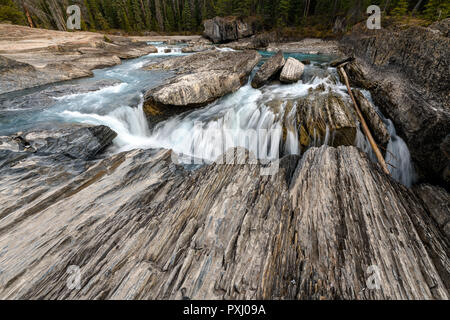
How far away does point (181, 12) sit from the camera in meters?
67.1

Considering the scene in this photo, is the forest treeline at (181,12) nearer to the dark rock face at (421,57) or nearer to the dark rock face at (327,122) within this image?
the dark rock face at (421,57)

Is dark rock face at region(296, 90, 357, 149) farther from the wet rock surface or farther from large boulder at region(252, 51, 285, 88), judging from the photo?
the wet rock surface

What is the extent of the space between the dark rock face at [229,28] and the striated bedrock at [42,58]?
75.9 ft

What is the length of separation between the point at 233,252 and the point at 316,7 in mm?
58281

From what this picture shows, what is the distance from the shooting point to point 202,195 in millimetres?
4230

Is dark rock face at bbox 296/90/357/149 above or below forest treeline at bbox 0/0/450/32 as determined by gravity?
below

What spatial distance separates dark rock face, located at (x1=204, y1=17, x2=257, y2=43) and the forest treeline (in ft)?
15.6

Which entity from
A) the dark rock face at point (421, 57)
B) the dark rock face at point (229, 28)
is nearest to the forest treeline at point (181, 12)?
the dark rock face at point (229, 28)

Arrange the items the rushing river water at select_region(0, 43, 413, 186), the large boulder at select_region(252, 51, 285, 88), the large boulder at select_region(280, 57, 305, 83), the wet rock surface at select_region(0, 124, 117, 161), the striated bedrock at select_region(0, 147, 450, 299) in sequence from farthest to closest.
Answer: the large boulder at select_region(252, 51, 285, 88), the large boulder at select_region(280, 57, 305, 83), the rushing river water at select_region(0, 43, 413, 186), the wet rock surface at select_region(0, 124, 117, 161), the striated bedrock at select_region(0, 147, 450, 299)

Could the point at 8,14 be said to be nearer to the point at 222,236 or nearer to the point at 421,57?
the point at 222,236

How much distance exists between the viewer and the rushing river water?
22.8 ft

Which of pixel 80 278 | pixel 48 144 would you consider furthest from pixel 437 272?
pixel 48 144

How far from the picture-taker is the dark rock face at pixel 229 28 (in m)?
41.8

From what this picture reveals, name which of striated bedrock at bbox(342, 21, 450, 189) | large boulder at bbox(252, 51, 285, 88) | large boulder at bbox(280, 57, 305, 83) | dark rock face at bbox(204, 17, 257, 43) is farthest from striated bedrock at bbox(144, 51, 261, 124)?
dark rock face at bbox(204, 17, 257, 43)
